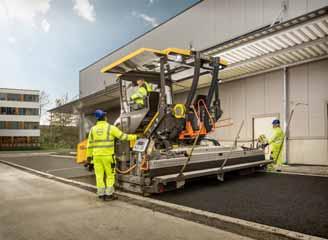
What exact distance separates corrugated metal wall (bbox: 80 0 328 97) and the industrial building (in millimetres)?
30

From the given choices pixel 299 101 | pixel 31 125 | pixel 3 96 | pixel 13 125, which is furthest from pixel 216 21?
pixel 3 96

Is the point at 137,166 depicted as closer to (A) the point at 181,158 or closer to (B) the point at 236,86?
(A) the point at 181,158

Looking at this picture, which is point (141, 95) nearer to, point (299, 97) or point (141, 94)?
point (141, 94)

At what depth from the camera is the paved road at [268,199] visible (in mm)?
3598

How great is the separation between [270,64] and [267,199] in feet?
24.5

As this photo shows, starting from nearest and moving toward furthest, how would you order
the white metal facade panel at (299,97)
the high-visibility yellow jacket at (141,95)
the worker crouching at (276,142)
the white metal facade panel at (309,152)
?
the high-visibility yellow jacket at (141,95) < the worker crouching at (276,142) < the white metal facade panel at (309,152) < the white metal facade panel at (299,97)

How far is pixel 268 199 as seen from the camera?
4707 millimetres

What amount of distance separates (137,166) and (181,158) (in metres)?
0.85

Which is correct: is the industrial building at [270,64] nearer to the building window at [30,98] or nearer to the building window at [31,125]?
the building window at [31,125]

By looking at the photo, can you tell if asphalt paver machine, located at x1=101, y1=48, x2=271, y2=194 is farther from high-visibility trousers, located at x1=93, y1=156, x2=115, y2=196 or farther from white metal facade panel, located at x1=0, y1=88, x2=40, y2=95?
white metal facade panel, located at x1=0, y1=88, x2=40, y2=95

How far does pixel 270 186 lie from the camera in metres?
5.81

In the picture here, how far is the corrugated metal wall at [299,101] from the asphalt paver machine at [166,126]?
217 cm

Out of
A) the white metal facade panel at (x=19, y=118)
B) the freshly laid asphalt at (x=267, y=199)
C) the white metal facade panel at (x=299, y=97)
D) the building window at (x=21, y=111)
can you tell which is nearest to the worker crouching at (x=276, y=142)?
the freshly laid asphalt at (x=267, y=199)

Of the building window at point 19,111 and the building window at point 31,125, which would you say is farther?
the building window at point 31,125
